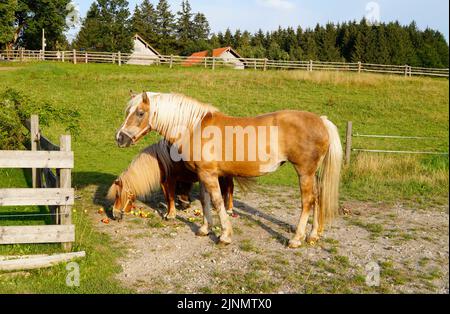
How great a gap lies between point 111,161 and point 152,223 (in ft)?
19.3

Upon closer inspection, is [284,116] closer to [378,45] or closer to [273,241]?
[273,241]

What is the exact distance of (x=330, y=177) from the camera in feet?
18.6

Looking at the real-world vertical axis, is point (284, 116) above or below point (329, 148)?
above

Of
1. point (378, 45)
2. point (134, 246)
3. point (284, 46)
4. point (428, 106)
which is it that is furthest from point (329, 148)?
point (284, 46)

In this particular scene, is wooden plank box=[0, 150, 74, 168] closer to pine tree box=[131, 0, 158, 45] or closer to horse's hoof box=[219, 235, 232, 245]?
horse's hoof box=[219, 235, 232, 245]

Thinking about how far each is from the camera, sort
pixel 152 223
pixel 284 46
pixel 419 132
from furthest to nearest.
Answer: pixel 284 46, pixel 419 132, pixel 152 223

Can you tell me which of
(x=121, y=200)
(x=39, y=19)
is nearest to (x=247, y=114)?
(x=121, y=200)

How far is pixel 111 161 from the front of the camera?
12039 mm

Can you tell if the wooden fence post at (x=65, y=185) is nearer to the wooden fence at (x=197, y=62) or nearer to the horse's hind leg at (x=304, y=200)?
the horse's hind leg at (x=304, y=200)

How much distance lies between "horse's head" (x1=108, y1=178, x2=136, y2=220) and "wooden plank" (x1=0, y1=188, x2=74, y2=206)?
1.72 metres

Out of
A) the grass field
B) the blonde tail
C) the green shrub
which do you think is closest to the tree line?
the grass field

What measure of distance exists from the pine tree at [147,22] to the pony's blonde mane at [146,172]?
146 feet

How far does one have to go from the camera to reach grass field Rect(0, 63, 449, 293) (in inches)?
230
